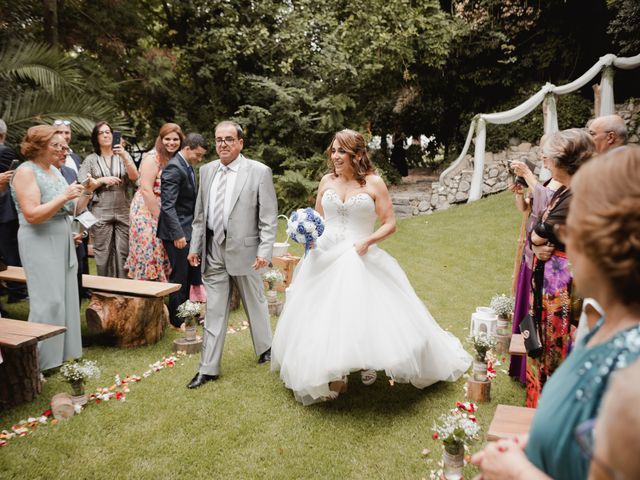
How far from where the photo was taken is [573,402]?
1.10 m

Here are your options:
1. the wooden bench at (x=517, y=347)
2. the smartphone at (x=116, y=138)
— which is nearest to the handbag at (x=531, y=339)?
the wooden bench at (x=517, y=347)

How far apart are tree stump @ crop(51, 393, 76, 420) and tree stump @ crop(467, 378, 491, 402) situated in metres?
3.18

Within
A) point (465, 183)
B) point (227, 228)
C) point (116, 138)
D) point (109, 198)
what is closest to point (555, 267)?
point (227, 228)

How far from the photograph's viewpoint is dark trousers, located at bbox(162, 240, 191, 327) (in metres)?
5.66

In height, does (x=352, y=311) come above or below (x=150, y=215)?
below

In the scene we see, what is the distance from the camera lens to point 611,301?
1137mm

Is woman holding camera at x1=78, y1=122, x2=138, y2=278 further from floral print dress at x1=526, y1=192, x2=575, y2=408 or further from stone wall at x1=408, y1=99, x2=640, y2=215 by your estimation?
stone wall at x1=408, y1=99, x2=640, y2=215

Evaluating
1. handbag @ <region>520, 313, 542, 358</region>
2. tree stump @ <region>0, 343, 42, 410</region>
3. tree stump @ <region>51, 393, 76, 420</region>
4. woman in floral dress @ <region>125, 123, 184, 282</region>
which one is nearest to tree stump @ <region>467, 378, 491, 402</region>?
handbag @ <region>520, 313, 542, 358</region>

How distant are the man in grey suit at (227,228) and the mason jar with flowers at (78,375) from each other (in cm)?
83

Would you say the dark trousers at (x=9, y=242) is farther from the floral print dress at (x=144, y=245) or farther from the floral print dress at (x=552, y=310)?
the floral print dress at (x=552, y=310)

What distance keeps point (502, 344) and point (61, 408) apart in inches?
159

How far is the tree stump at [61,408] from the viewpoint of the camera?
3646 mm

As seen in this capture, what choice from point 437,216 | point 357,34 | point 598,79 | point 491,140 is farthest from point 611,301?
point 598,79

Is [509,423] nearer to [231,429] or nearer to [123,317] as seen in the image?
[231,429]
